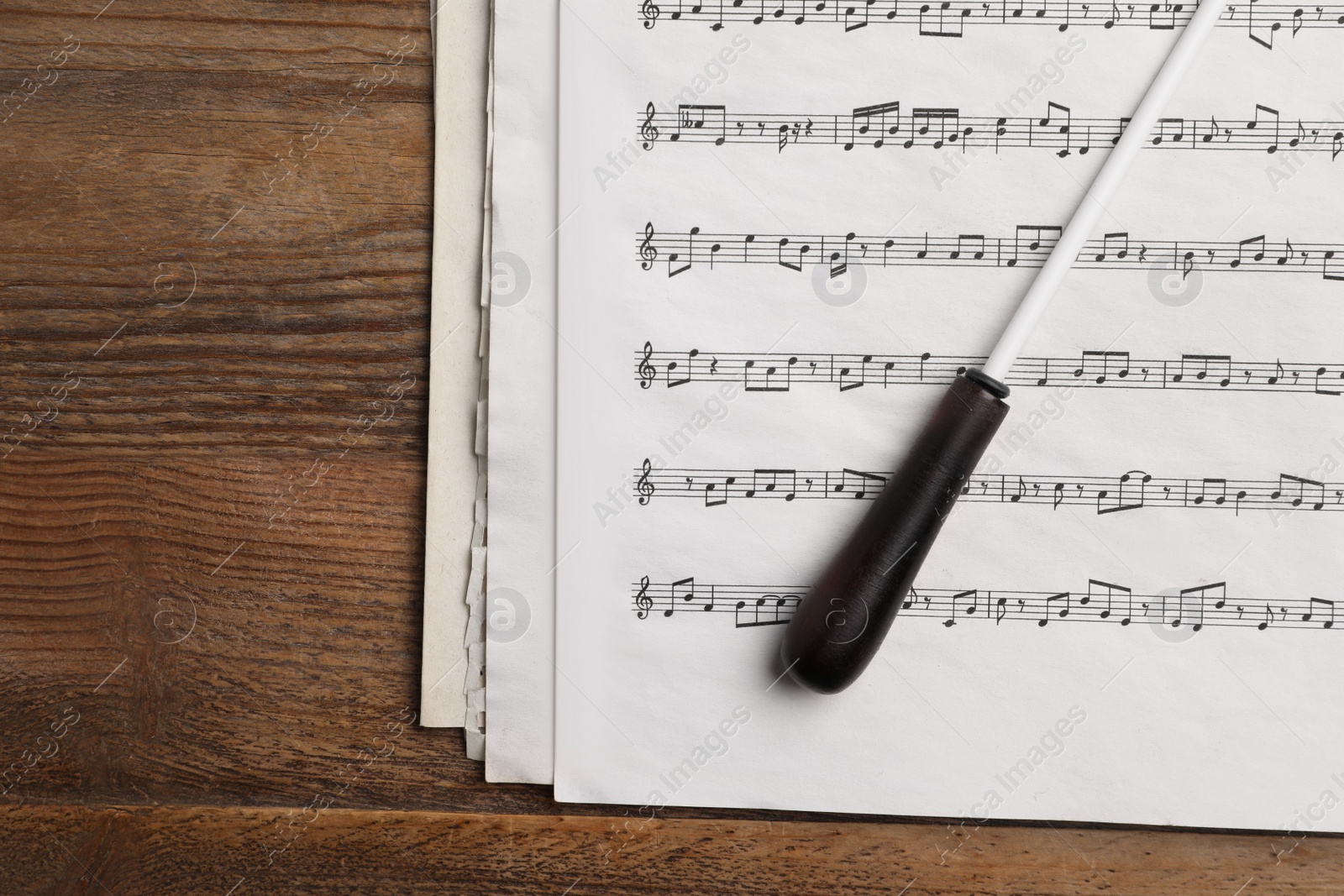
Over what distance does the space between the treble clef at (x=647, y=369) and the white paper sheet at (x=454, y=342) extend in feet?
0.34

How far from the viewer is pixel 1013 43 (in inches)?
17.1

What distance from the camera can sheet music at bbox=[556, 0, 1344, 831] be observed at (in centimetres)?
43

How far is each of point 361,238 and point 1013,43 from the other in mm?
424

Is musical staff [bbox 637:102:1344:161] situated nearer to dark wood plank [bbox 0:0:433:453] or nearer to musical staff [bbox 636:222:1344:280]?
musical staff [bbox 636:222:1344:280]

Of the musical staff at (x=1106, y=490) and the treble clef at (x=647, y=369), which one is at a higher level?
the treble clef at (x=647, y=369)

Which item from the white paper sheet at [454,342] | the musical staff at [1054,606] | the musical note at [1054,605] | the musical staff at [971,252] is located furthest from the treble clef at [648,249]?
the musical note at [1054,605]

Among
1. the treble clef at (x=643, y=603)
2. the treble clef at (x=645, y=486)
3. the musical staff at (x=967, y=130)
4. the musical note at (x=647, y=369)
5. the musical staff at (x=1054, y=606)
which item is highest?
the musical staff at (x=967, y=130)

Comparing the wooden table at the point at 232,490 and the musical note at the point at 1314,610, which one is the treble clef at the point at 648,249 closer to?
the wooden table at the point at 232,490

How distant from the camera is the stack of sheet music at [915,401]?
430mm

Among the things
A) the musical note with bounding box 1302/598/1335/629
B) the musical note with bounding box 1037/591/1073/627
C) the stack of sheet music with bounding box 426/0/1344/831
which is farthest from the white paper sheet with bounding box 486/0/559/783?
the musical note with bounding box 1302/598/1335/629

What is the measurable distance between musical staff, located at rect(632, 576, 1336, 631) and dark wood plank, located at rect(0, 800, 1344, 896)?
0.42 ft

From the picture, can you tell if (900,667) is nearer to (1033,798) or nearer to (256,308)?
(1033,798)

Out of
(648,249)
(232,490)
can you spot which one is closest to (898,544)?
(648,249)

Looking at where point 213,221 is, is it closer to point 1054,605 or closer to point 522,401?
point 522,401
